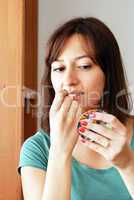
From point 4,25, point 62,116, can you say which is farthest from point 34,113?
point 62,116

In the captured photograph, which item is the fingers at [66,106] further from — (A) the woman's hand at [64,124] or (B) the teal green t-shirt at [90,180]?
(B) the teal green t-shirt at [90,180]

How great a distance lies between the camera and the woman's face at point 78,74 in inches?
36.1

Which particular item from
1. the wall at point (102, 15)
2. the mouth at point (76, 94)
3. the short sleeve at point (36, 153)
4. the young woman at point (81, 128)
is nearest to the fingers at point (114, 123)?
the young woman at point (81, 128)

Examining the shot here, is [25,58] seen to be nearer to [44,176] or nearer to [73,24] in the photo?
[73,24]

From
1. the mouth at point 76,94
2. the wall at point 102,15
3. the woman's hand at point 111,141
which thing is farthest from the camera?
the wall at point 102,15

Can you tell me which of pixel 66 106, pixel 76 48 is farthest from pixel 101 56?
pixel 66 106

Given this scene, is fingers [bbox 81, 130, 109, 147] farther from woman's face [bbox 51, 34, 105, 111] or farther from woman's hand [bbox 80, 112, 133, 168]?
woman's face [bbox 51, 34, 105, 111]

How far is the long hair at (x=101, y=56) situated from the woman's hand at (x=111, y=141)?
0.79 ft

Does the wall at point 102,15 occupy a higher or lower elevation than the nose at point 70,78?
higher

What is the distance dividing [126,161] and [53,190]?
187 mm

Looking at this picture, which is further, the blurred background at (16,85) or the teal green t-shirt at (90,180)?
the blurred background at (16,85)

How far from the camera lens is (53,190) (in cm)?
81

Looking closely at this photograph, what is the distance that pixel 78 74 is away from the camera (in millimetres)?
923

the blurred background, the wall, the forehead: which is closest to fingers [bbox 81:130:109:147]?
the forehead
